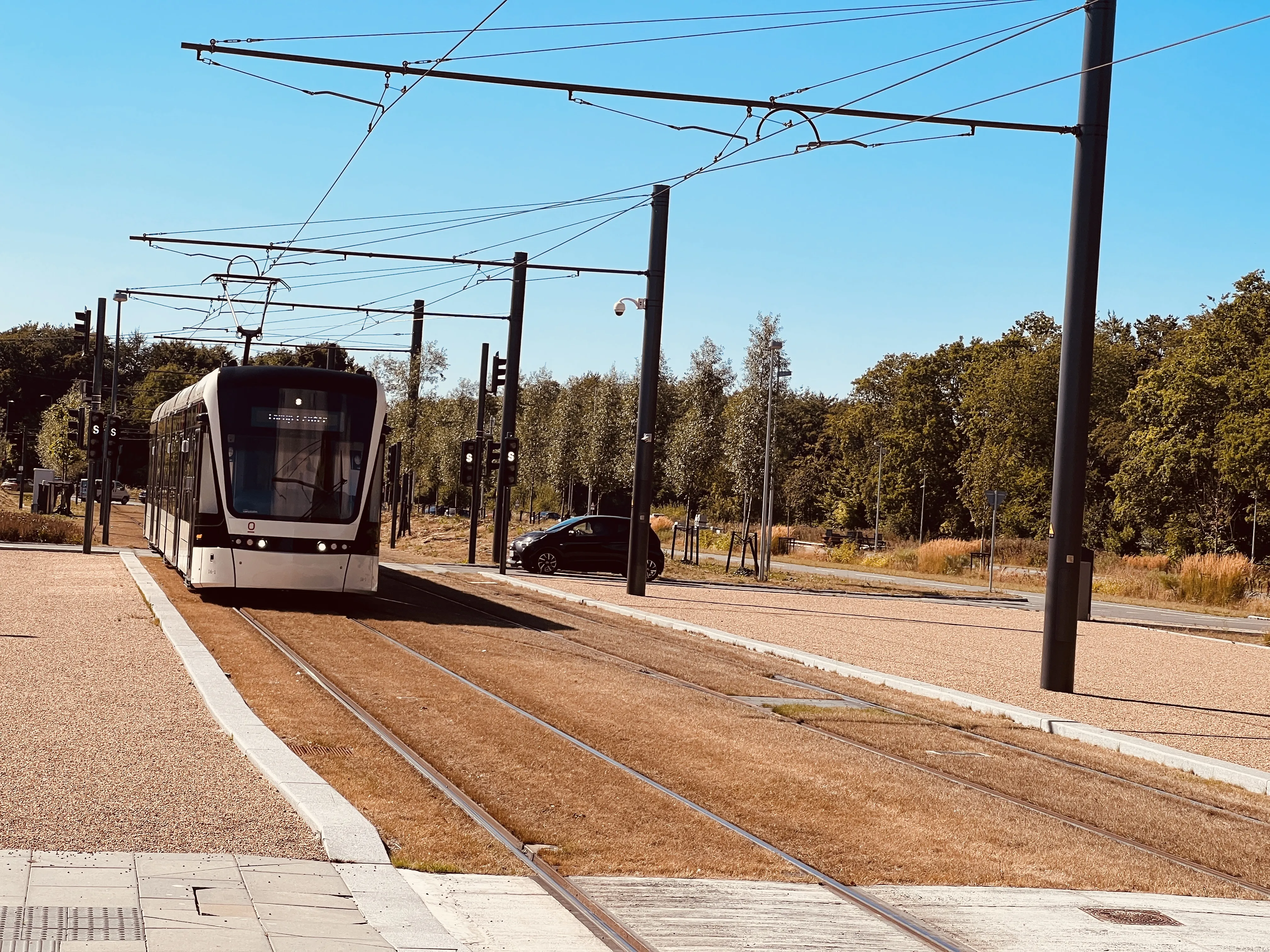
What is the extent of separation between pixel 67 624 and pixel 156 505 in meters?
13.6

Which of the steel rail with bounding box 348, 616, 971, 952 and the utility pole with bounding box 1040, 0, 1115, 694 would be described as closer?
the steel rail with bounding box 348, 616, 971, 952

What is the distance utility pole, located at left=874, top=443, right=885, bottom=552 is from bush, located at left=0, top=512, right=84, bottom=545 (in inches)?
2279

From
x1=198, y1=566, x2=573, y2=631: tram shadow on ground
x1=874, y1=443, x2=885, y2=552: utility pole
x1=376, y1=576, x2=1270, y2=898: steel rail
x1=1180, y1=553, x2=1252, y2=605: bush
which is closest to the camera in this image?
x1=376, y1=576, x2=1270, y2=898: steel rail

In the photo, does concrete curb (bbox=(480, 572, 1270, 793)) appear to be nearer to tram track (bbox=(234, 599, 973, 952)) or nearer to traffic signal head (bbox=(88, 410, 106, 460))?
tram track (bbox=(234, 599, 973, 952))

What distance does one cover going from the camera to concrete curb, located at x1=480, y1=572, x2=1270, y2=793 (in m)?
11.0

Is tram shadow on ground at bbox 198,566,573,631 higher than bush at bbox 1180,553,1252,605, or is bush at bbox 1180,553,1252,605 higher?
bush at bbox 1180,553,1252,605

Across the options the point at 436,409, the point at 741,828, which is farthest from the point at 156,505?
the point at 436,409

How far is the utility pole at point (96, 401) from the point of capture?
30.7 metres

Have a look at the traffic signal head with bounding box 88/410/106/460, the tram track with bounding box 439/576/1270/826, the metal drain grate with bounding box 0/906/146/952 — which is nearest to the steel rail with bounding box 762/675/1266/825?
the tram track with bounding box 439/576/1270/826

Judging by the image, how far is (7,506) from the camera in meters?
41.7

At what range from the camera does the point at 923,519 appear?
98.4 meters

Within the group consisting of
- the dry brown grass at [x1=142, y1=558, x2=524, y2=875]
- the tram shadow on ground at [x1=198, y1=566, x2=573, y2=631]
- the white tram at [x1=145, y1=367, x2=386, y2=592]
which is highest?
the white tram at [x1=145, y1=367, x2=386, y2=592]

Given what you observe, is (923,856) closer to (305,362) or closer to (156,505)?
(156,505)

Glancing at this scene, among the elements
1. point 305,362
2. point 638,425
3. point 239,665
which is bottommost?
point 239,665
